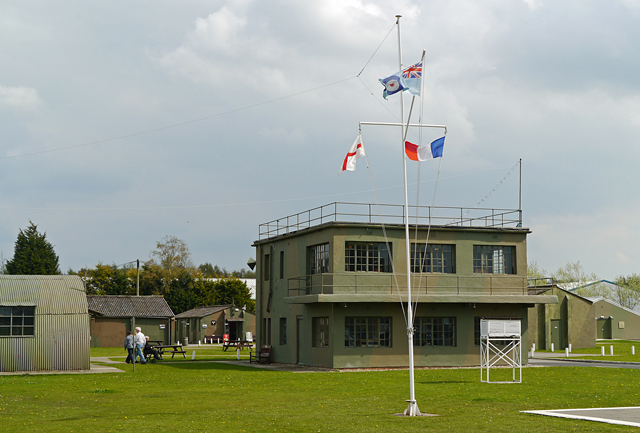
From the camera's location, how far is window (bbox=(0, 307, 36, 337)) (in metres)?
30.7

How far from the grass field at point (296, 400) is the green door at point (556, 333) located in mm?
26786

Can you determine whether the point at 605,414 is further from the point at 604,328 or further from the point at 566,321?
the point at 604,328

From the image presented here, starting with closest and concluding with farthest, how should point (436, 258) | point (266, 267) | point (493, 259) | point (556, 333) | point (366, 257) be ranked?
point (366, 257) → point (436, 258) → point (493, 259) → point (266, 267) → point (556, 333)

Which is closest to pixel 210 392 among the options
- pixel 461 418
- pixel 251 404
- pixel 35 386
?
pixel 251 404

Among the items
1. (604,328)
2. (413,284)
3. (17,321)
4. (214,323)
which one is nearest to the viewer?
(17,321)

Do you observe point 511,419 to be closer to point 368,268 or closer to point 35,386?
point 35,386

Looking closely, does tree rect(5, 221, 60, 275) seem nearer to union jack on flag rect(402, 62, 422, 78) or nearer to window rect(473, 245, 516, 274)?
window rect(473, 245, 516, 274)

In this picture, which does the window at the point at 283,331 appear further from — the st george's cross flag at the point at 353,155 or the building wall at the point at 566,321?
the building wall at the point at 566,321

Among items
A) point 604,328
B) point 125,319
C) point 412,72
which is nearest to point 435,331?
point 412,72

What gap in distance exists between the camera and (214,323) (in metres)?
77.8

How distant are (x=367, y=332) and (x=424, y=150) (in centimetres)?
1739

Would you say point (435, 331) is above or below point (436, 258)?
below

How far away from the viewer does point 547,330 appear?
56.7 m

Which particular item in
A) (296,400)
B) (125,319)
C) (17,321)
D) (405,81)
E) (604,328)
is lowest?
(604,328)
